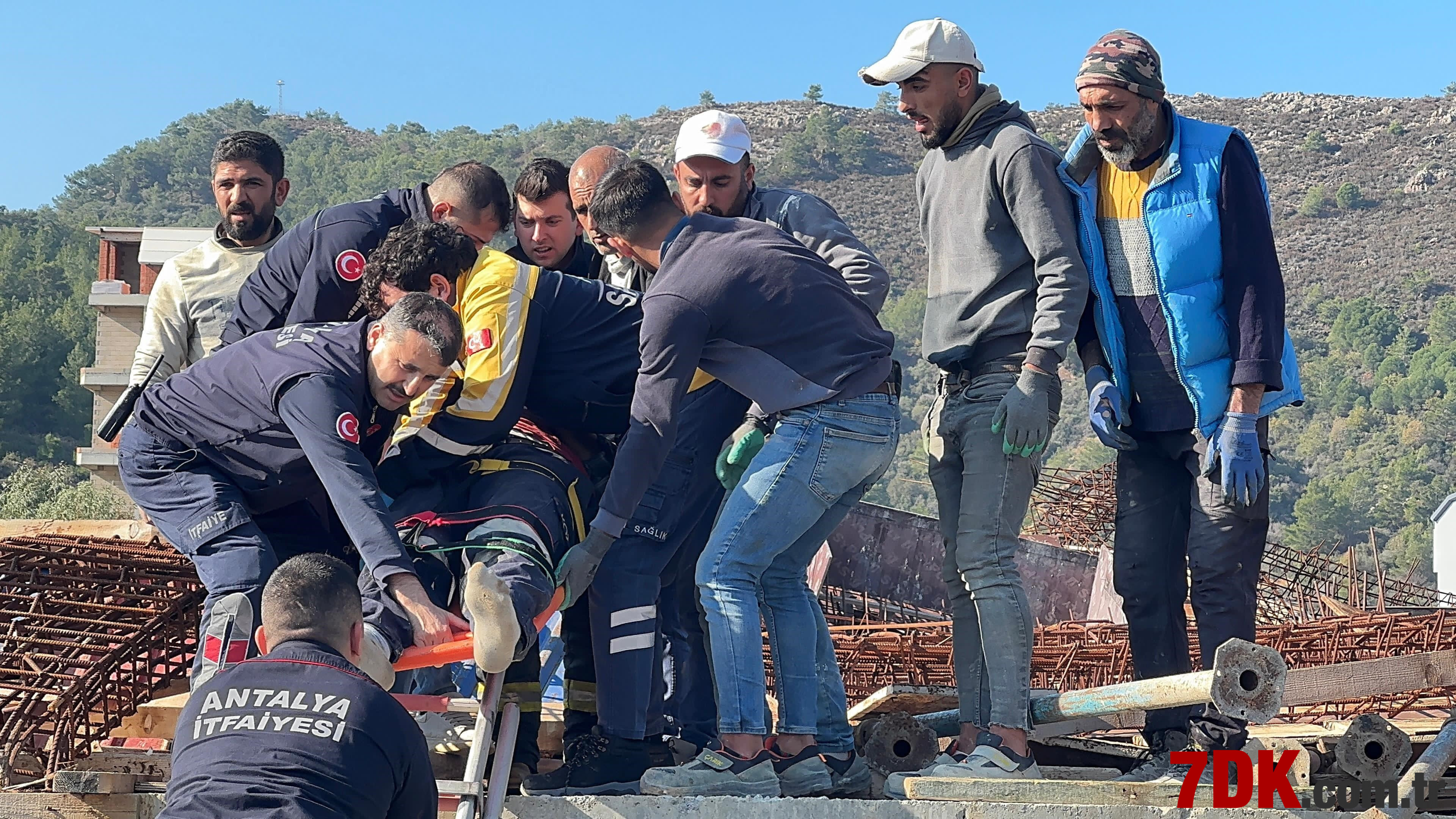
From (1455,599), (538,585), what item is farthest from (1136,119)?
(1455,599)

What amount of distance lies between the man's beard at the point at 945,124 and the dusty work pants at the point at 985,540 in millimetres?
841

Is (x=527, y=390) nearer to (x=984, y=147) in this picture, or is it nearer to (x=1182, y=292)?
(x=984, y=147)

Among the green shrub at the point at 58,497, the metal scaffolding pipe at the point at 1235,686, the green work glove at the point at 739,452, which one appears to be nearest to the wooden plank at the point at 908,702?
the green work glove at the point at 739,452

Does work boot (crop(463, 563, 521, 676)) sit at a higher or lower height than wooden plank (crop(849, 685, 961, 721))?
higher

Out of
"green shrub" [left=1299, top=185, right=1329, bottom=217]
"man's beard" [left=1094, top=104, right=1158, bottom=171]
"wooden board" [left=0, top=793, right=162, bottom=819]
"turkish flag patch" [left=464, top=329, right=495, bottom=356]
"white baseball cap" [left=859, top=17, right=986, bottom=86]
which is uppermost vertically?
"green shrub" [left=1299, top=185, right=1329, bottom=217]

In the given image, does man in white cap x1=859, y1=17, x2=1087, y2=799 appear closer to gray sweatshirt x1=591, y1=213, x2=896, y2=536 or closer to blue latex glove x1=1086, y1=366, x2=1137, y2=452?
blue latex glove x1=1086, y1=366, x2=1137, y2=452

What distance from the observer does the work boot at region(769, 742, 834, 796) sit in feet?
15.3

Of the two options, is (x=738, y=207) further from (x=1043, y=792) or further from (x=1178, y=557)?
(x=1043, y=792)

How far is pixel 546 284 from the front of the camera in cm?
516

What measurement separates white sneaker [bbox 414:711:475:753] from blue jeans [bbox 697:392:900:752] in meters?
0.91

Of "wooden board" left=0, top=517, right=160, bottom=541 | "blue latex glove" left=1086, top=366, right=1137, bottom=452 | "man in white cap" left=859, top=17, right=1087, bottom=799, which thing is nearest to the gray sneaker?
"man in white cap" left=859, top=17, right=1087, bottom=799

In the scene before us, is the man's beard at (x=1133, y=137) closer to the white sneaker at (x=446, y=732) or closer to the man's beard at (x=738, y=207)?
the man's beard at (x=738, y=207)

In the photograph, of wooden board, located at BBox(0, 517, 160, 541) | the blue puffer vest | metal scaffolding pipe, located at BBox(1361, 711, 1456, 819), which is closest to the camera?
metal scaffolding pipe, located at BBox(1361, 711, 1456, 819)

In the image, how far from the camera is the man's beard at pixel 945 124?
205 inches
